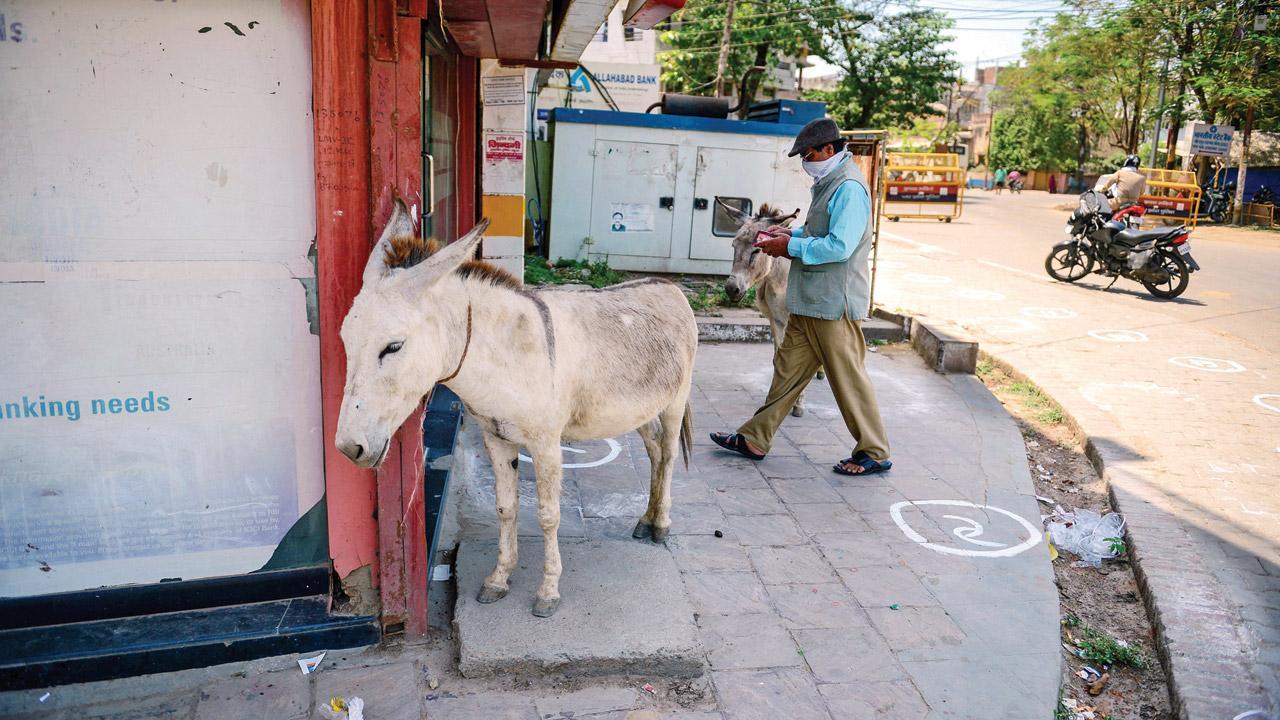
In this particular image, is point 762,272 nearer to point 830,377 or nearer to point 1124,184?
point 830,377

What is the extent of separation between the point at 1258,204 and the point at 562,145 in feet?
79.6

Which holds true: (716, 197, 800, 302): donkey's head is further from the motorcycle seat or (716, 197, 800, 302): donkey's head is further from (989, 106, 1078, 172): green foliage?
(989, 106, 1078, 172): green foliage

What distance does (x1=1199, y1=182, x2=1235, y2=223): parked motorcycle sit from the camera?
25.6 m

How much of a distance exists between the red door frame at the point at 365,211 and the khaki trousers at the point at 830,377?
8.83 ft

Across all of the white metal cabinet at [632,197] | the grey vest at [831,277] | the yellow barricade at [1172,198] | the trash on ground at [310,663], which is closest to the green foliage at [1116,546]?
the grey vest at [831,277]

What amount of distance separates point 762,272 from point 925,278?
806 centimetres

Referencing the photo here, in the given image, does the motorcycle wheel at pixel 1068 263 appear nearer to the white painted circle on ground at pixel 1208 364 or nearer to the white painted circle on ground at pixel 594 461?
the white painted circle on ground at pixel 1208 364

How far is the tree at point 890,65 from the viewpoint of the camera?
27.7 meters

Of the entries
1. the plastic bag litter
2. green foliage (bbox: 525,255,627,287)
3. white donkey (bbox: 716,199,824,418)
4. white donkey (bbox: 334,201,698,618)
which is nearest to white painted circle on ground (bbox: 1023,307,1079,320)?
green foliage (bbox: 525,255,627,287)

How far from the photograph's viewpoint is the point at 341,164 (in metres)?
2.83

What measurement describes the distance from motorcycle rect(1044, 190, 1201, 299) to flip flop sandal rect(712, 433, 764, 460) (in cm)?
939

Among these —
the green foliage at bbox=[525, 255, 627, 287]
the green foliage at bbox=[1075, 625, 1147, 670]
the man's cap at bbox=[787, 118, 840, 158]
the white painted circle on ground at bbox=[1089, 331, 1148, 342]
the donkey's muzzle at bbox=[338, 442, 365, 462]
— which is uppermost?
the man's cap at bbox=[787, 118, 840, 158]

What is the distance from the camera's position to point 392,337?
260cm

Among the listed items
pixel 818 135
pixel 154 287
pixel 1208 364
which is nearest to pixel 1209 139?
pixel 1208 364
